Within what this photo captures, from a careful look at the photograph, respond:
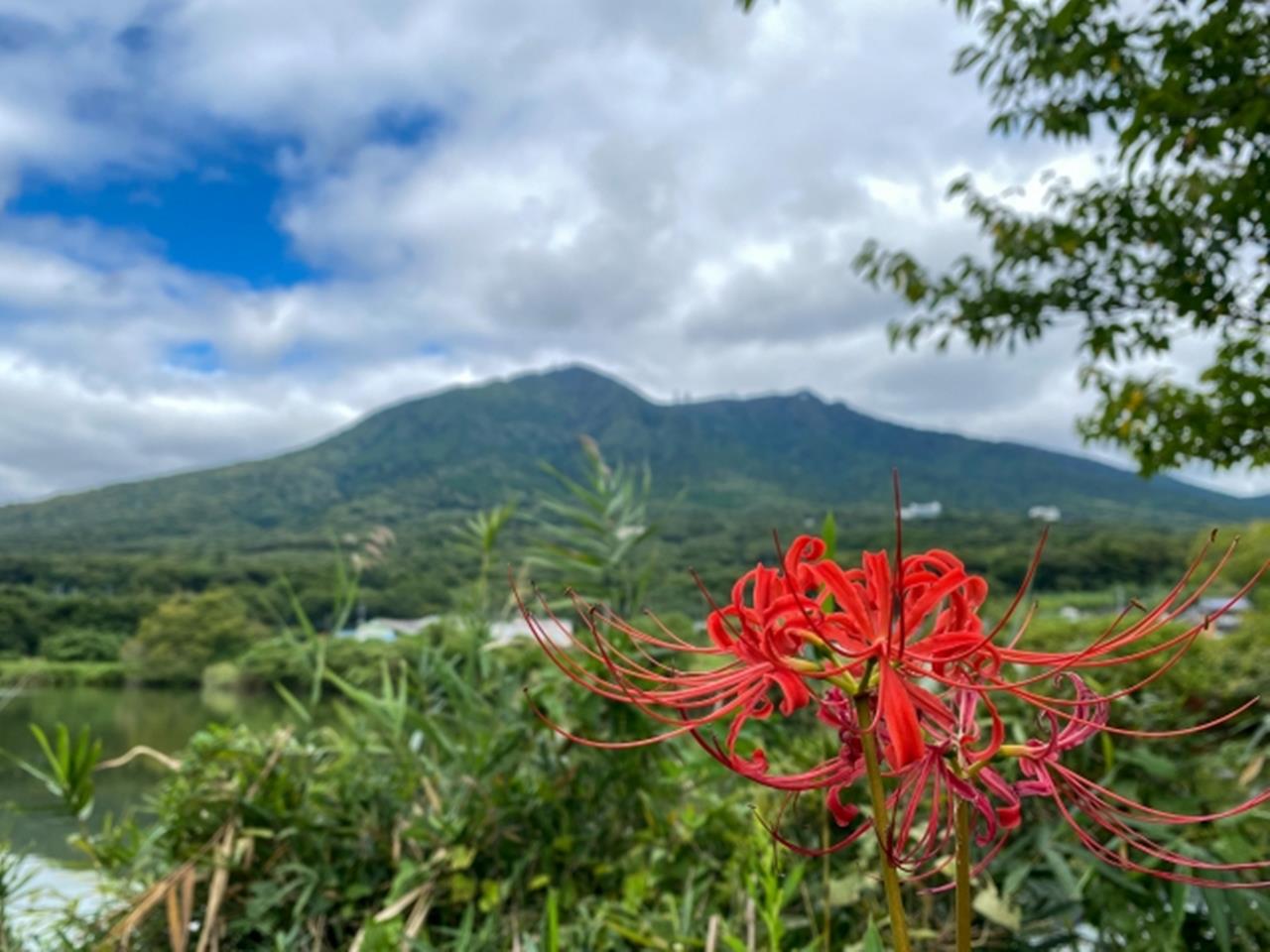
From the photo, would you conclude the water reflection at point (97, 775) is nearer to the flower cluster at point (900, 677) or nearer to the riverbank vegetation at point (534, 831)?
the riverbank vegetation at point (534, 831)

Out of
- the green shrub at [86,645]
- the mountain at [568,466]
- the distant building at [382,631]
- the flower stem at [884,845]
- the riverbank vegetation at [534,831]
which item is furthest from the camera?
the mountain at [568,466]

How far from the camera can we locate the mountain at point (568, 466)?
3512cm

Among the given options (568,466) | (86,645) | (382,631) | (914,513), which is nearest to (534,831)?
(382,631)

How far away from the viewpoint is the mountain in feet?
115

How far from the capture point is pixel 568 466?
6844cm

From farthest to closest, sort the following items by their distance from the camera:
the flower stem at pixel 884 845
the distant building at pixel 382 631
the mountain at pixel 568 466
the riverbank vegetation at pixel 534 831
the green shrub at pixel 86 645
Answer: the mountain at pixel 568 466 → the green shrub at pixel 86 645 → the distant building at pixel 382 631 → the riverbank vegetation at pixel 534 831 → the flower stem at pixel 884 845

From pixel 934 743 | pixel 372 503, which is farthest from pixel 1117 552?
pixel 372 503

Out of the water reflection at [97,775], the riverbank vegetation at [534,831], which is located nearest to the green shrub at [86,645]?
the water reflection at [97,775]

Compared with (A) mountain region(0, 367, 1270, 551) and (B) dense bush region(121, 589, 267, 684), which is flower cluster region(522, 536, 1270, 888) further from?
(B) dense bush region(121, 589, 267, 684)

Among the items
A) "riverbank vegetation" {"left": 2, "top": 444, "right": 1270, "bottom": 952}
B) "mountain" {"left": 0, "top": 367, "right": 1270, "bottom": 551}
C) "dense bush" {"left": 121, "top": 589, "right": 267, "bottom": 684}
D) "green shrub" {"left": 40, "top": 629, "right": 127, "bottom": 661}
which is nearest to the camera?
"riverbank vegetation" {"left": 2, "top": 444, "right": 1270, "bottom": 952}

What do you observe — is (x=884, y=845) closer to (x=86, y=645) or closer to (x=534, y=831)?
(x=534, y=831)

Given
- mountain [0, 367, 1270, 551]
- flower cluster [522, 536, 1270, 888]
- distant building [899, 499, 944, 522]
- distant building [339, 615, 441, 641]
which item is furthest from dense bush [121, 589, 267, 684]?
flower cluster [522, 536, 1270, 888]

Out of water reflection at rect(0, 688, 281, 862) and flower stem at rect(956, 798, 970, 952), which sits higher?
flower stem at rect(956, 798, 970, 952)

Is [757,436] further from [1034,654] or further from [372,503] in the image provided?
[1034,654]
